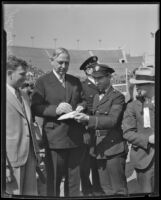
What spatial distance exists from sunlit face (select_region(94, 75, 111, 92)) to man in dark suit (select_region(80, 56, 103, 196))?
4cm

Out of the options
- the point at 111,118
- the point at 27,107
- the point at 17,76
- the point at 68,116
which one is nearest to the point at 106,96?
the point at 111,118

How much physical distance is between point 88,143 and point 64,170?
37 cm

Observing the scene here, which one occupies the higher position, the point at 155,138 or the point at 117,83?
the point at 117,83

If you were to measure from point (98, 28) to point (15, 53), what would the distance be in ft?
2.80

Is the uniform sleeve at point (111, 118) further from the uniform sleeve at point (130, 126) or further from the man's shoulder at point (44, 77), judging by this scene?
the man's shoulder at point (44, 77)

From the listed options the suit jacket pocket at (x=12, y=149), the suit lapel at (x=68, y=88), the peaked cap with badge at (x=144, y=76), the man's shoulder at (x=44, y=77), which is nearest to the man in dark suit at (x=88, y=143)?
the suit lapel at (x=68, y=88)

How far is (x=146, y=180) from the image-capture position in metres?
6.12

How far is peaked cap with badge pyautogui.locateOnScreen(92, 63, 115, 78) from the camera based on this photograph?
19.4ft

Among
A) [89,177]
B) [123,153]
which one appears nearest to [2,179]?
[89,177]

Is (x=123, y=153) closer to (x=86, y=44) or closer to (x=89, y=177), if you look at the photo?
(x=89, y=177)

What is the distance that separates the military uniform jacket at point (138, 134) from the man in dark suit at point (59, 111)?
0.47m

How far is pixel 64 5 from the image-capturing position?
19.0 ft

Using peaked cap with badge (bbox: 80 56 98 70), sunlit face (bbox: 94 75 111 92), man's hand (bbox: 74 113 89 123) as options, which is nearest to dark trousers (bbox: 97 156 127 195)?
man's hand (bbox: 74 113 89 123)

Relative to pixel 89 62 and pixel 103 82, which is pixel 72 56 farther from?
pixel 103 82
